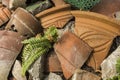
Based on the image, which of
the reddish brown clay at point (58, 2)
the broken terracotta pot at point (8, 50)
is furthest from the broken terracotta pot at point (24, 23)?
the reddish brown clay at point (58, 2)

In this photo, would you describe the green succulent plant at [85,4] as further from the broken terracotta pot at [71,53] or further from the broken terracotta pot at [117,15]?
the broken terracotta pot at [71,53]

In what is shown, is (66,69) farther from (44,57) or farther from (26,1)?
(26,1)

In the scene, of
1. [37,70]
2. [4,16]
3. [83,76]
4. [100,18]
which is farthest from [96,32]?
[4,16]

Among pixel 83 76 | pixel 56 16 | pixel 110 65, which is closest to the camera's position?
pixel 110 65

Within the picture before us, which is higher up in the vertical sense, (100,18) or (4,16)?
(100,18)

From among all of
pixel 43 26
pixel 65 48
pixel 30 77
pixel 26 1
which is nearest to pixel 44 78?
pixel 30 77

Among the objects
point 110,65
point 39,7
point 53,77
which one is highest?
point 39,7

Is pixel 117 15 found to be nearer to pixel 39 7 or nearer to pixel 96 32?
pixel 96 32
